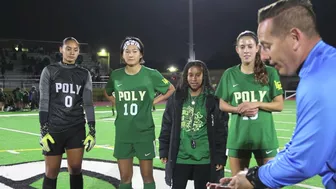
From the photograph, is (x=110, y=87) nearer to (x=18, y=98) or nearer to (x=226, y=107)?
(x=226, y=107)

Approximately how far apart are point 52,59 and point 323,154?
39253mm

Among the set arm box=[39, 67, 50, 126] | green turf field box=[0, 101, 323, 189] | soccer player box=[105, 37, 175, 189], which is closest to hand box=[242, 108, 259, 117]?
soccer player box=[105, 37, 175, 189]

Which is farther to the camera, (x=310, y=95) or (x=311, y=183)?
(x=311, y=183)

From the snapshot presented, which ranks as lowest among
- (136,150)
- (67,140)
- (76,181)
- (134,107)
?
(76,181)

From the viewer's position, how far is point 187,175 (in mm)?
3879

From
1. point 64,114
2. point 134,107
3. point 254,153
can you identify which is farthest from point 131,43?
point 254,153

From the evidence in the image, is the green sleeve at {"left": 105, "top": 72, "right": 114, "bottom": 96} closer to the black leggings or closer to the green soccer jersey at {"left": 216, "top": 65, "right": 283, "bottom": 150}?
the black leggings

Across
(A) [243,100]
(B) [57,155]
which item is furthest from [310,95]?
(B) [57,155]

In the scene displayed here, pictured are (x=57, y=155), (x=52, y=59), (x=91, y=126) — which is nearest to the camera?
(x=57, y=155)

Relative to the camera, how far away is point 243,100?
3.81 meters

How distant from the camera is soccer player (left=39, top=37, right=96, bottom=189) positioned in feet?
13.5

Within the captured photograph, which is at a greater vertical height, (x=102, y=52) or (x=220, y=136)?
(x=102, y=52)

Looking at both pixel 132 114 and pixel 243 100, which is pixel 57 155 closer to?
pixel 132 114

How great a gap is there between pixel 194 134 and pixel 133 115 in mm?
738
